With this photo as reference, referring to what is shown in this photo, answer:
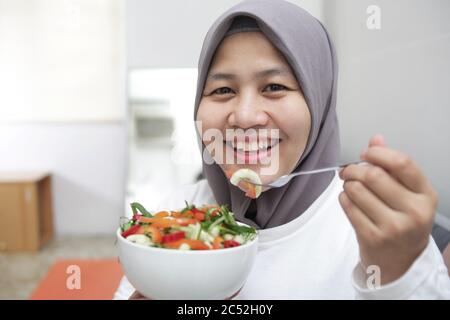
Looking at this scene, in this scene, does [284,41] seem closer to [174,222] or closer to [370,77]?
[370,77]

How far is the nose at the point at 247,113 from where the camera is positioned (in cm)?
32

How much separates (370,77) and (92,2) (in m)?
0.29

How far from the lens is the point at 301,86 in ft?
1.19

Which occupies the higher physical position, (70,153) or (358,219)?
(358,219)

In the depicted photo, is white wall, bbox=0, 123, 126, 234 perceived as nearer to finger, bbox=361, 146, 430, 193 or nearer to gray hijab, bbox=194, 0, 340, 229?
gray hijab, bbox=194, 0, 340, 229

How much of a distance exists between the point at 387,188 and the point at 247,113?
130 millimetres

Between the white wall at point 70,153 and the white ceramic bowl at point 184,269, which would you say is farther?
the white wall at point 70,153

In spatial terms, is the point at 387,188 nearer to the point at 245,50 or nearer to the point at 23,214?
the point at 245,50

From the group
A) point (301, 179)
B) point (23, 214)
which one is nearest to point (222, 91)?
point (301, 179)

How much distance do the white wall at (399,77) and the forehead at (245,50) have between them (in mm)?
71

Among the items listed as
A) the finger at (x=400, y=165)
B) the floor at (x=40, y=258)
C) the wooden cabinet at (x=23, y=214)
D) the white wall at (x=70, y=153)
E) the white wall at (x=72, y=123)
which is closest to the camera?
the finger at (x=400, y=165)

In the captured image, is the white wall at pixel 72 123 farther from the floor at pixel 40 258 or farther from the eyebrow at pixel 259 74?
the eyebrow at pixel 259 74

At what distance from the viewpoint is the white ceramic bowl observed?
0.82ft

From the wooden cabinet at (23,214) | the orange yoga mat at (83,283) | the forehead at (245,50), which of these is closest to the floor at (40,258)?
the wooden cabinet at (23,214)
